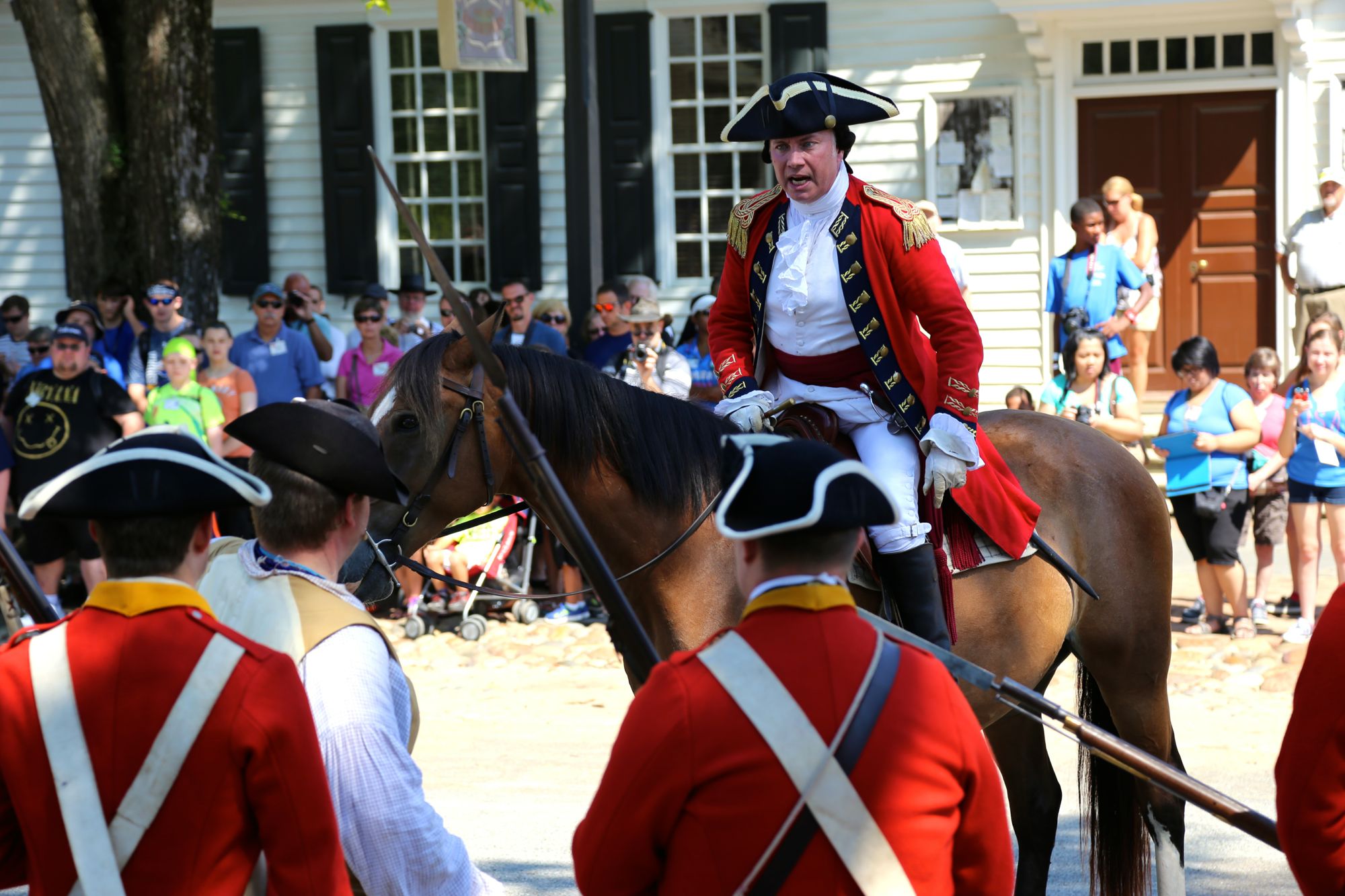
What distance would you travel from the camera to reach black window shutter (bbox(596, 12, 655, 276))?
15.2 metres

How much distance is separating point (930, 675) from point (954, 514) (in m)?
2.46

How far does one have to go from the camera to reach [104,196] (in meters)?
12.9

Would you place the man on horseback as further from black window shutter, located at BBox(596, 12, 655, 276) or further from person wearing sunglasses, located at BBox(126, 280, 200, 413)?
black window shutter, located at BBox(596, 12, 655, 276)

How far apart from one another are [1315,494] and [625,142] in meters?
8.40

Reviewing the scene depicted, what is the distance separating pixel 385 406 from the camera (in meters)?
4.43

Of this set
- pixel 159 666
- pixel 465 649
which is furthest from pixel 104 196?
pixel 159 666

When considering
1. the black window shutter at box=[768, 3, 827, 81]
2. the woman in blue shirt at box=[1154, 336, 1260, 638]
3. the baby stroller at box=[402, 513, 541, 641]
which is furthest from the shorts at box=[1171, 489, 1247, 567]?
the black window shutter at box=[768, 3, 827, 81]

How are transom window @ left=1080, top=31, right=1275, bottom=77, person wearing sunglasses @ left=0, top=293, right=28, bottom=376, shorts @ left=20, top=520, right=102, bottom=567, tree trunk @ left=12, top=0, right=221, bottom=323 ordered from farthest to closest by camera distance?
transom window @ left=1080, top=31, right=1275, bottom=77, person wearing sunglasses @ left=0, top=293, right=28, bottom=376, tree trunk @ left=12, top=0, right=221, bottom=323, shorts @ left=20, top=520, right=102, bottom=567

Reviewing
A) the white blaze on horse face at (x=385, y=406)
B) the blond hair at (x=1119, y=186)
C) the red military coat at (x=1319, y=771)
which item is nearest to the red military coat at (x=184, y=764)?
the red military coat at (x=1319, y=771)

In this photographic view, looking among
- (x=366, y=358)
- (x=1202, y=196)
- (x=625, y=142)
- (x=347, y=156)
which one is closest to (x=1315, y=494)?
(x=1202, y=196)

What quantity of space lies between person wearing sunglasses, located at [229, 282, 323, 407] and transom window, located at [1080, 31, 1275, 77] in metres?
7.67

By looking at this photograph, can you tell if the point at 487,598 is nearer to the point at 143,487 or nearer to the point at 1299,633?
the point at 1299,633

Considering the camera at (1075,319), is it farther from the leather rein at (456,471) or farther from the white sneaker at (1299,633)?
the leather rein at (456,471)

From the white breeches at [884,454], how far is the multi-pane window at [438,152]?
11.7 metres
